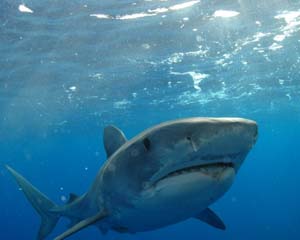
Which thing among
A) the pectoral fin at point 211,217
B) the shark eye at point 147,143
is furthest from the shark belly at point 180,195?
the pectoral fin at point 211,217

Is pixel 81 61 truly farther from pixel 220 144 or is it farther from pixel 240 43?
pixel 220 144

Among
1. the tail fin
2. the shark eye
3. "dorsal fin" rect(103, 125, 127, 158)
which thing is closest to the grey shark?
the shark eye

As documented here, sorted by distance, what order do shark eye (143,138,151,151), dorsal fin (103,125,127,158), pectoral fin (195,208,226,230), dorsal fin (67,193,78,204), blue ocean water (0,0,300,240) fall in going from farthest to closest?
blue ocean water (0,0,300,240)
dorsal fin (67,193,78,204)
pectoral fin (195,208,226,230)
dorsal fin (103,125,127,158)
shark eye (143,138,151,151)

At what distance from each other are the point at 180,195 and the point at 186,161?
0.62 m

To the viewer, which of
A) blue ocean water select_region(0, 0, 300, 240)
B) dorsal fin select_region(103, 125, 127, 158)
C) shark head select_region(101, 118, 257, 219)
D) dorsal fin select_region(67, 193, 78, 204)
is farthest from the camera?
blue ocean water select_region(0, 0, 300, 240)

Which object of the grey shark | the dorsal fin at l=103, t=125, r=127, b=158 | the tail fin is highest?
the grey shark

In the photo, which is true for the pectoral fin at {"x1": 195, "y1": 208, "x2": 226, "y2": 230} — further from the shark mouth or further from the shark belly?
the shark mouth

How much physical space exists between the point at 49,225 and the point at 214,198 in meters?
5.57

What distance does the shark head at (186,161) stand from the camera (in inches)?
132

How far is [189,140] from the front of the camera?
11.2 feet

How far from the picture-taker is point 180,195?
3889 mm

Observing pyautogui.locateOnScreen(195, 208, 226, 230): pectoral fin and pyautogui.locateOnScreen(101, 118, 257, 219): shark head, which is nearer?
pyautogui.locateOnScreen(101, 118, 257, 219): shark head

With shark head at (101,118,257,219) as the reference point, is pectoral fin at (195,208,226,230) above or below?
below

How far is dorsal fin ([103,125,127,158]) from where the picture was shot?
6258mm
